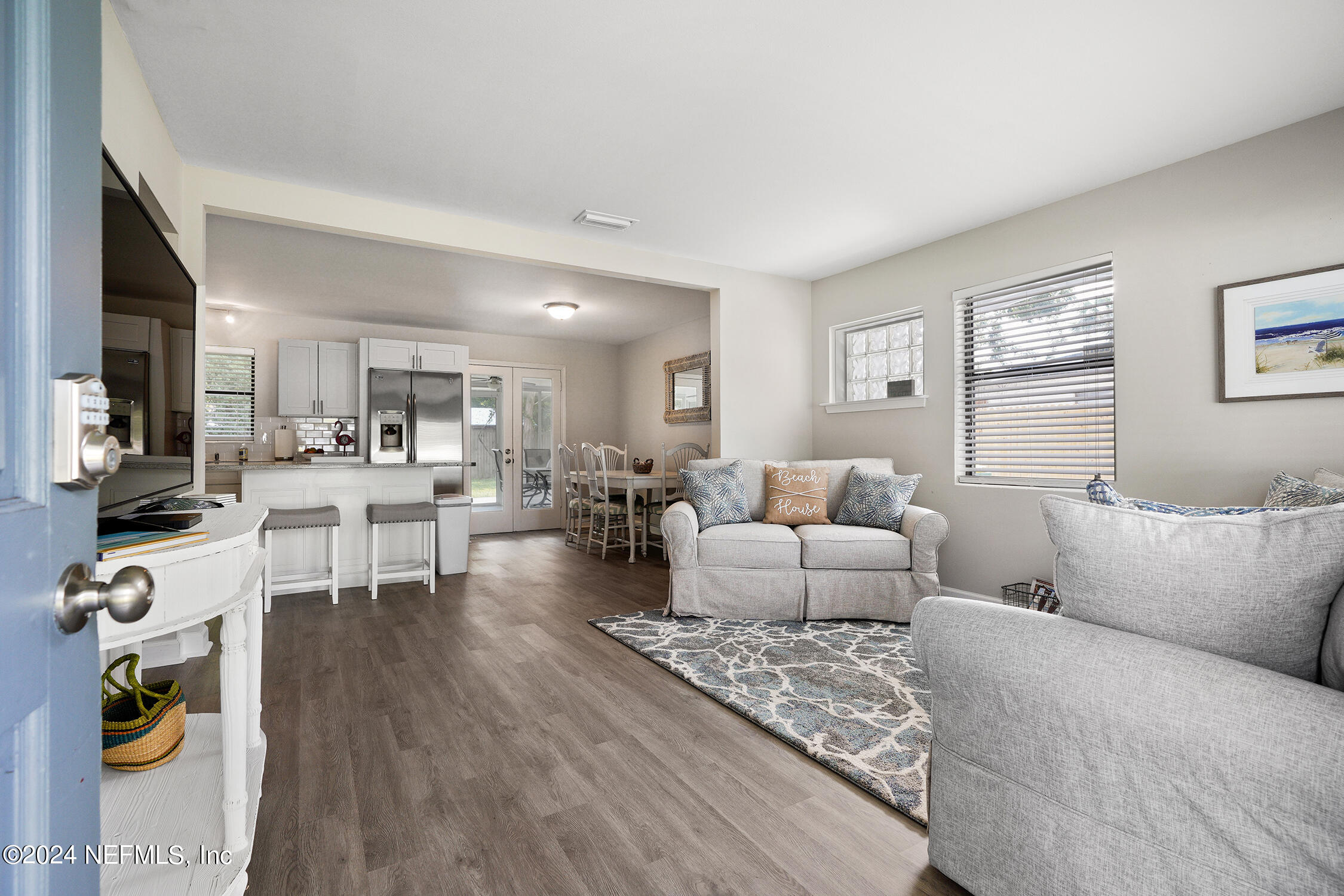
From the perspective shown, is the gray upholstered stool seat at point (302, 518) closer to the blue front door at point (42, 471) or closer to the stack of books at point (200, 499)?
the stack of books at point (200, 499)

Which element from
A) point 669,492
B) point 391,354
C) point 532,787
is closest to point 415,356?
point 391,354

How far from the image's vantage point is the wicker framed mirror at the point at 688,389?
Result: 6.33m

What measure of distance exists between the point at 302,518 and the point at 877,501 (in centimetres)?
373

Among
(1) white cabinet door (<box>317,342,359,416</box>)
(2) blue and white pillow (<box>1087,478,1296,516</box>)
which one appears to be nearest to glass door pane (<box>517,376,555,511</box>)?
(1) white cabinet door (<box>317,342,359,416</box>)

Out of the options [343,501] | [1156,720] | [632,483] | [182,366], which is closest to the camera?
[1156,720]

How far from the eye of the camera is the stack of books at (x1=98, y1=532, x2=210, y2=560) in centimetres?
101

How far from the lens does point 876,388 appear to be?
4699 mm

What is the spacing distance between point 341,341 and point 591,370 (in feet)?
9.56

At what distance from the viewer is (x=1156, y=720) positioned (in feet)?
3.47

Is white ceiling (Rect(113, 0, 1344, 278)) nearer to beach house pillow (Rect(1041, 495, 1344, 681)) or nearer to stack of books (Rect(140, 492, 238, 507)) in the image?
stack of books (Rect(140, 492, 238, 507))

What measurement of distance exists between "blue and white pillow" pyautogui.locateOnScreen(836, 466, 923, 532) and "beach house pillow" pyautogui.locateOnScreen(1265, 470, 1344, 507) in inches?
64.6

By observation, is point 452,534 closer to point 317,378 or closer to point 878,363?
point 317,378

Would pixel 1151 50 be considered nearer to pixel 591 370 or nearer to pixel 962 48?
pixel 962 48

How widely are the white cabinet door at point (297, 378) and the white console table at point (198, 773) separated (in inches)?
202
